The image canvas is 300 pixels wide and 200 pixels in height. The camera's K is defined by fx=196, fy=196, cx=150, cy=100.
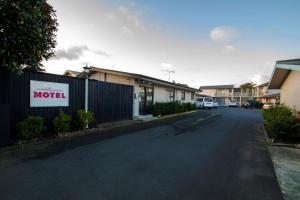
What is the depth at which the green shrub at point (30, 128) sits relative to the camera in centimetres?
660

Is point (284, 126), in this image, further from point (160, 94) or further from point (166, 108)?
point (160, 94)

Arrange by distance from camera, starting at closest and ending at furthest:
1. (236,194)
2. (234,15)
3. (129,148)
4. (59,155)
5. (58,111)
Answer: (236,194)
(59,155)
(129,148)
(58,111)
(234,15)

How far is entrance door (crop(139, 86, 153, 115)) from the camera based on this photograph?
1611cm

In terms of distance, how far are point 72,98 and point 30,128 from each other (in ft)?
8.49

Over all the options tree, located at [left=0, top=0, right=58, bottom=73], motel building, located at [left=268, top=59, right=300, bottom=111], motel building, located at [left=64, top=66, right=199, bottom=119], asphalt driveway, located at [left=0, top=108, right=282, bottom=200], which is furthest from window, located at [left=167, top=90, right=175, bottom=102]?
tree, located at [left=0, top=0, right=58, bottom=73]

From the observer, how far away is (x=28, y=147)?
6.27m

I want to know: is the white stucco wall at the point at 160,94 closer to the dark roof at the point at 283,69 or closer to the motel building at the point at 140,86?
the motel building at the point at 140,86

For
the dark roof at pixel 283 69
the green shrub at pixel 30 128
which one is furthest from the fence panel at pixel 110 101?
the dark roof at pixel 283 69

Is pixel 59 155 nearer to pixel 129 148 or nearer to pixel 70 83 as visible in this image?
pixel 129 148

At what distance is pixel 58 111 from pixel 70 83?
141cm

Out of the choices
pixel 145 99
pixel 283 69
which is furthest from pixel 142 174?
pixel 145 99

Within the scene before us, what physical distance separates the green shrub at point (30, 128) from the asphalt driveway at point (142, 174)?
4.70 feet

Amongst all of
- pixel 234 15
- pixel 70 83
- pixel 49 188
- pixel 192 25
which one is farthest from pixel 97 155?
pixel 192 25

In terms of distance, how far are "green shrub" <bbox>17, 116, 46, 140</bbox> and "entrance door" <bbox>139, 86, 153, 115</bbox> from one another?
9.34 meters
